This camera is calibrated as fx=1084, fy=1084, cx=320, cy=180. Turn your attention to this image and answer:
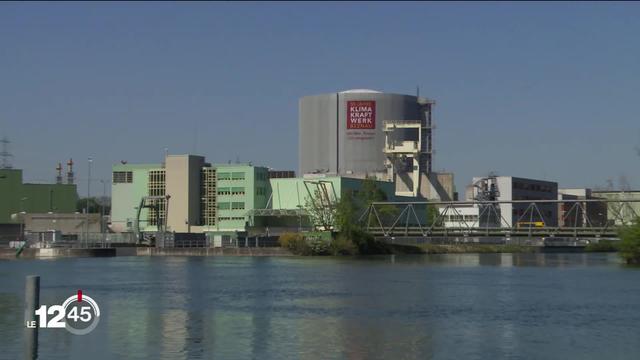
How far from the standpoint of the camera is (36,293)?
16219mm

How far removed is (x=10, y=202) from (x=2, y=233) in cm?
1173

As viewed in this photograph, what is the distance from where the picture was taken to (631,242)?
103 m

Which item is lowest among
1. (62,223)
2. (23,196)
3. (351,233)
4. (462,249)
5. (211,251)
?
(211,251)

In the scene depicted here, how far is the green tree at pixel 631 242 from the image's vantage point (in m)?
102

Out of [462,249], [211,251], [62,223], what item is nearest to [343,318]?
[211,251]

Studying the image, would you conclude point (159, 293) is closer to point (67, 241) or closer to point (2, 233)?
point (67, 241)

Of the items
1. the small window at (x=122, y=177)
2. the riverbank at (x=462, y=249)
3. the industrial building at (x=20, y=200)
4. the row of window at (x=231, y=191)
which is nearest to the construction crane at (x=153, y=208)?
the small window at (x=122, y=177)

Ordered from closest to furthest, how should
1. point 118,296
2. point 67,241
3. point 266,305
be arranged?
point 266,305
point 118,296
point 67,241

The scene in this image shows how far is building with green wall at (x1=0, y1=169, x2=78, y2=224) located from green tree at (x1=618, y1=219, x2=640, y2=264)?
118007 mm

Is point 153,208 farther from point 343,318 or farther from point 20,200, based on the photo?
point 343,318

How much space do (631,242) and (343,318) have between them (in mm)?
61818

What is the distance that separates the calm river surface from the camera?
3702 cm

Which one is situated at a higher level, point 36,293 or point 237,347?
point 36,293

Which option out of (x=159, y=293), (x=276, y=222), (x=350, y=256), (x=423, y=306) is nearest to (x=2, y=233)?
(x=276, y=222)
